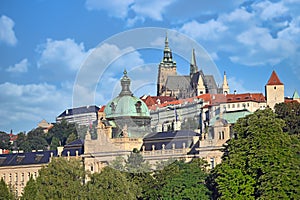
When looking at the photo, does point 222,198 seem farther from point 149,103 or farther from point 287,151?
point 149,103

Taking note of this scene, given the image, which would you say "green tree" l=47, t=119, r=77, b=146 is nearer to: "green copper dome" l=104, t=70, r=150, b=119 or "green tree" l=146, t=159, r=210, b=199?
"green copper dome" l=104, t=70, r=150, b=119

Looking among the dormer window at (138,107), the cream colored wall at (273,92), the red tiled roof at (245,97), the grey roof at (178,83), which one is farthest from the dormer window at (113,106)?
the cream colored wall at (273,92)

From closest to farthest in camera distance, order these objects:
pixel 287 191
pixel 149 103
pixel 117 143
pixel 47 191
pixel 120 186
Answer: pixel 287 191 < pixel 120 186 < pixel 47 191 < pixel 117 143 < pixel 149 103

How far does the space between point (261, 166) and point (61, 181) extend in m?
25.8

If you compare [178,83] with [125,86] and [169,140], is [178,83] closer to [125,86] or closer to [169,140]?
[125,86]

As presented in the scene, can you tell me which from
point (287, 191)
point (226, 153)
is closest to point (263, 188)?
point (287, 191)

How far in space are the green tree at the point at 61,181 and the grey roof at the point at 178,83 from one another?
8096cm

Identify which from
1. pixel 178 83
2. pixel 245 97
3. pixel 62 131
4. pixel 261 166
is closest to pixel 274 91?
pixel 245 97

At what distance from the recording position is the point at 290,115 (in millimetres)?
134875

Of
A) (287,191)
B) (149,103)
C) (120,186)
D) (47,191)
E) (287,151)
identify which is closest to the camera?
(287,191)

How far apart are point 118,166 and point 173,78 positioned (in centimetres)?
9587

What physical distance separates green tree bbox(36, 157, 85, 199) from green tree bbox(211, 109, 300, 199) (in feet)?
54.6

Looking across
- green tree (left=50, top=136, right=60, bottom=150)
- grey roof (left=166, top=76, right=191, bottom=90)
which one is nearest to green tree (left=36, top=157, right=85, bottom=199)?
green tree (left=50, top=136, right=60, bottom=150)

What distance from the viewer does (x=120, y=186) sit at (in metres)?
83.0
